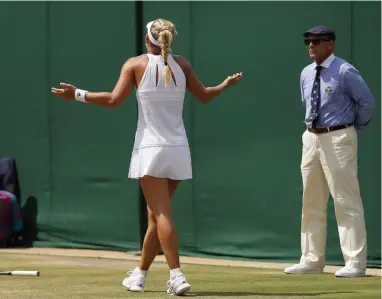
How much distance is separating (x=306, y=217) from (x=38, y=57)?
3925 mm

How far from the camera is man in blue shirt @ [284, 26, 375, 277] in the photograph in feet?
30.6


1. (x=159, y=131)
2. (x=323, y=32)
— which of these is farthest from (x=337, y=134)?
(x=159, y=131)

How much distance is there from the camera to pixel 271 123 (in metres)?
10.8

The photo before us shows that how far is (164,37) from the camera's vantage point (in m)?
7.94

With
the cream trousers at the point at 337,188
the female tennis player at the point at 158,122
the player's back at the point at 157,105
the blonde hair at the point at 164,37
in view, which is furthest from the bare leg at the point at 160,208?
the cream trousers at the point at 337,188

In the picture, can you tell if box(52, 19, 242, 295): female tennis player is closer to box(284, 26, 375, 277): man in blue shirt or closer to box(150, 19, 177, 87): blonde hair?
box(150, 19, 177, 87): blonde hair

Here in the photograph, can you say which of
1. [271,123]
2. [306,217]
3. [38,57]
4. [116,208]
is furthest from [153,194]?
[38,57]

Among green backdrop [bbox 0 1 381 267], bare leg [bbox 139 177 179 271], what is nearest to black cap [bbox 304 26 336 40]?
green backdrop [bbox 0 1 381 267]

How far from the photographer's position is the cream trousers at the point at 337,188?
9.37 m

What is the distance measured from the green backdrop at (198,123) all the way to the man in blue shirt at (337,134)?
2.54 feet

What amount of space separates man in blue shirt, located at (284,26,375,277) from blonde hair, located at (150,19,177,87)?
5.91 ft

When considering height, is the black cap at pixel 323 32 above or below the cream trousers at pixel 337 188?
above

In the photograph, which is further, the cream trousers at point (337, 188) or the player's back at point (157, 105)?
the cream trousers at point (337, 188)

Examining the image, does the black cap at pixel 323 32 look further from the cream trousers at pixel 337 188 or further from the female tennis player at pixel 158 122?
the female tennis player at pixel 158 122
